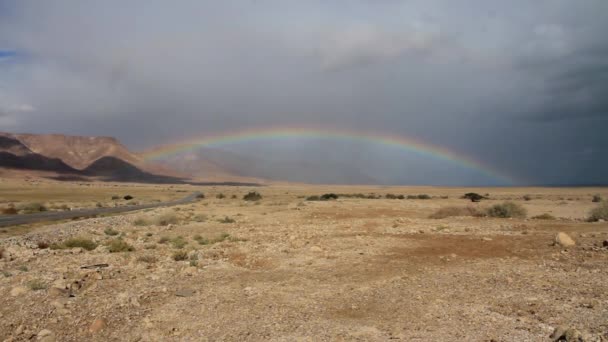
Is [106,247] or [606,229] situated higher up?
[606,229]

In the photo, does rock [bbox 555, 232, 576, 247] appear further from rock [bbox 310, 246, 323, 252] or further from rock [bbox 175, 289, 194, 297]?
rock [bbox 175, 289, 194, 297]

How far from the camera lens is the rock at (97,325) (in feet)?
27.8

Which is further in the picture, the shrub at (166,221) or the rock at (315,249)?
the shrub at (166,221)

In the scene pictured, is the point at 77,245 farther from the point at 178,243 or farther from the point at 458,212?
the point at 458,212

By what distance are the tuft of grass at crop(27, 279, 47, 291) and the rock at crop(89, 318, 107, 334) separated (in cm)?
340

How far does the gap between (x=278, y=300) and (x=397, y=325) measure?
3280mm

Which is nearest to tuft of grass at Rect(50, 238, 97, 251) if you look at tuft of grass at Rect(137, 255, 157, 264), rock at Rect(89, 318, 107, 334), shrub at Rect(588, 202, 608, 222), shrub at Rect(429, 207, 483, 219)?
tuft of grass at Rect(137, 255, 157, 264)

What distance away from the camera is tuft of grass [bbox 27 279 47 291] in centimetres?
1088

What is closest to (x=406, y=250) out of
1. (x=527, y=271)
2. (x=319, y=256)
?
(x=319, y=256)

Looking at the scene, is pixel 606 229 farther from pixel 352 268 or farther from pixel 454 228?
pixel 352 268

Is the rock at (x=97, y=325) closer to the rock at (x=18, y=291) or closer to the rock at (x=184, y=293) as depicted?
the rock at (x=184, y=293)

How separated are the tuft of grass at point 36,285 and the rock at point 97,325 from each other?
340 centimetres

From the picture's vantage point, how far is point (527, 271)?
503 inches

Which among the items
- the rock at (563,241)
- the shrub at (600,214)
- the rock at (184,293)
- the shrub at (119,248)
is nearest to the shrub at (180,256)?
the shrub at (119,248)
